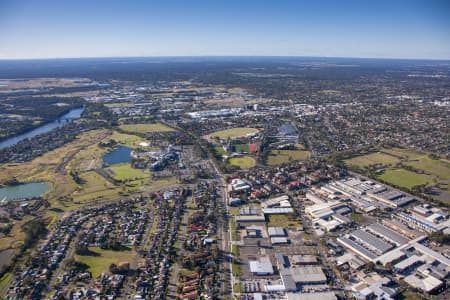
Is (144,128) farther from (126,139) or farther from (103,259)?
(103,259)

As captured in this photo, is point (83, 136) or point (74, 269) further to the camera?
point (83, 136)

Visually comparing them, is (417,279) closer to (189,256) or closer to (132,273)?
(189,256)

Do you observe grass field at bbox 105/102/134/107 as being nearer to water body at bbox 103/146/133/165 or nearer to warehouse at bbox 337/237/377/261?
water body at bbox 103/146/133/165

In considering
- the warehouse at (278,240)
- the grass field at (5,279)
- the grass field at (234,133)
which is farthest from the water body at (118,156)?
the warehouse at (278,240)

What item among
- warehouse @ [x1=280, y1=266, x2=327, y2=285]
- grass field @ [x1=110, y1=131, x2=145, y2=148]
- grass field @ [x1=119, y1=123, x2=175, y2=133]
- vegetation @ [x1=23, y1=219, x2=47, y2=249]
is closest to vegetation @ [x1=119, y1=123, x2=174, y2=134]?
grass field @ [x1=119, y1=123, x2=175, y2=133]

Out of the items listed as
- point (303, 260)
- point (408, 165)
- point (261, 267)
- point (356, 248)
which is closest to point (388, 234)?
point (356, 248)

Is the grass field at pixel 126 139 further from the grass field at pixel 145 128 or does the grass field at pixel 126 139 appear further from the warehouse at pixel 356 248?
the warehouse at pixel 356 248

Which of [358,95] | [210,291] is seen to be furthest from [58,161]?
[358,95]
